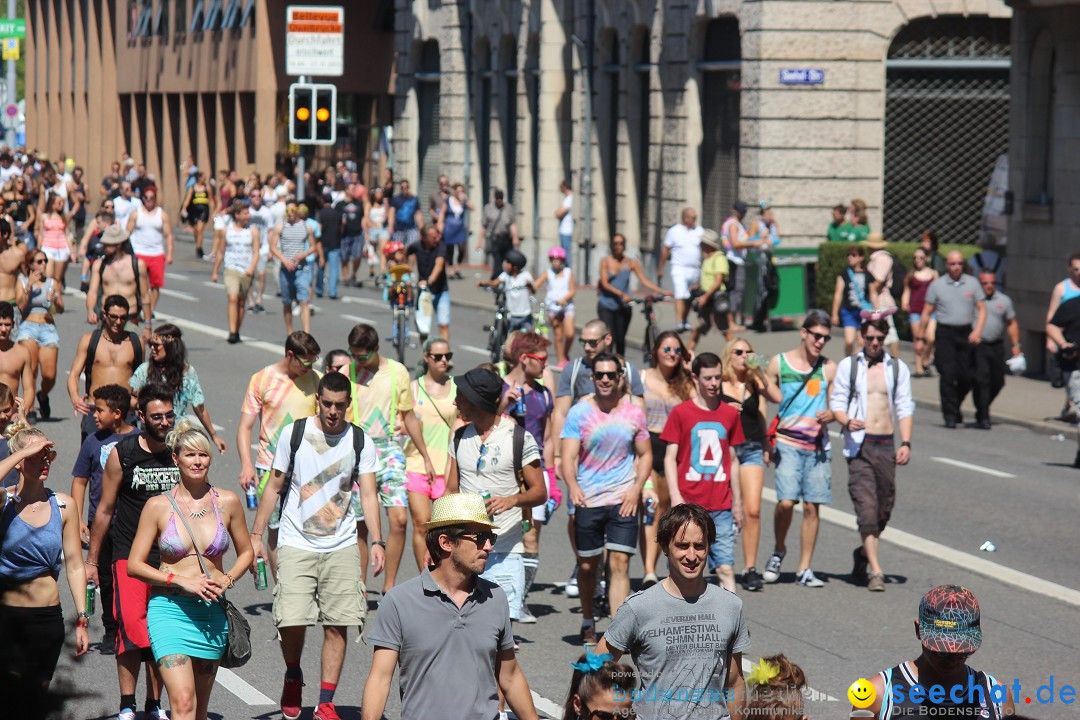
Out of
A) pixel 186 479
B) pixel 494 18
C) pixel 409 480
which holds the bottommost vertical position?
pixel 409 480

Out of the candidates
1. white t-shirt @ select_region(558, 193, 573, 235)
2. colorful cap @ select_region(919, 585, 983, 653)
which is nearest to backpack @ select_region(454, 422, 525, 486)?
colorful cap @ select_region(919, 585, 983, 653)

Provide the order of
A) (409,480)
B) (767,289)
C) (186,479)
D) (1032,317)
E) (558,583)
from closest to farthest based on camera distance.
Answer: (186,479) → (409,480) → (558,583) → (1032,317) → (767,289)

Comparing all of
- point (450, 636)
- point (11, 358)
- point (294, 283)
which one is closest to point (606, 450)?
point (450, 636)

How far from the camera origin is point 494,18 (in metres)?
39.3

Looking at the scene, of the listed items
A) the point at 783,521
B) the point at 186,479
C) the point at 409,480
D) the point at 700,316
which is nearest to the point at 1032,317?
the point at 700,316

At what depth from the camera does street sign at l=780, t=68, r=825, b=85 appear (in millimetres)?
28578

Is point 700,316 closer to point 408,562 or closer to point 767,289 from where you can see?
point 767,289

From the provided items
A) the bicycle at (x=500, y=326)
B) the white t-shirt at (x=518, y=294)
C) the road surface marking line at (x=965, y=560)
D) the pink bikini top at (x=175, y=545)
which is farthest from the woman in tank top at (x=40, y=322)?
the pink bikini top at (x=175, y=545)

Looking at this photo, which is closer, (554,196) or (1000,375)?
(1000,375)

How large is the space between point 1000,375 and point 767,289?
8.18 m

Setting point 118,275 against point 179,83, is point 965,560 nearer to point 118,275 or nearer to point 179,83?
point 118,275

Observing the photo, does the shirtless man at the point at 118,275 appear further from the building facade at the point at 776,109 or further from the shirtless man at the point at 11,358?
the building facade at the point at 776,109

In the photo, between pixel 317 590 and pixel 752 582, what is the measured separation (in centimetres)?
373

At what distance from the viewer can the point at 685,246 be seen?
26.4 meters
